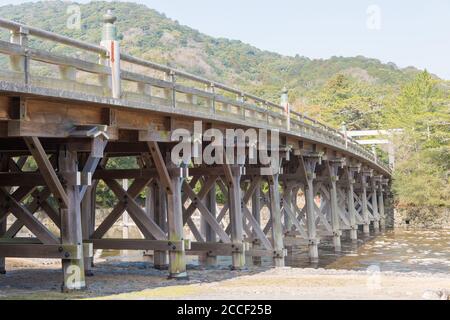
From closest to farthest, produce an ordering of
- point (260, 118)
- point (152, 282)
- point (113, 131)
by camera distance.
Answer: point (113, 131), point (152, 282), point (260, 118)

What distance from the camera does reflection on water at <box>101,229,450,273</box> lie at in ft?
63.8

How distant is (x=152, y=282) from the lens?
1138cm

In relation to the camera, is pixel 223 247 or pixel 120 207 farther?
pixel 223 247

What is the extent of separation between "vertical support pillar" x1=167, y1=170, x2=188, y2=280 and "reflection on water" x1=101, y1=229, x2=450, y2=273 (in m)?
4.02

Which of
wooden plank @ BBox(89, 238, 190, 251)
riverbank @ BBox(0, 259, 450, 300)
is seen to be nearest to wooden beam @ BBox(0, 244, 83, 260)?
riverbank @ BBox(0, 259, 450, 300)

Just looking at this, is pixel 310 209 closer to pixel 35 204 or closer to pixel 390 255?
pixel 390 255

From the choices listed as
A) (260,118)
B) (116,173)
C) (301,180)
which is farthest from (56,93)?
(301,180)

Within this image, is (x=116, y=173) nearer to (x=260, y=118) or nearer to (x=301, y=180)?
(x=260, y=118)

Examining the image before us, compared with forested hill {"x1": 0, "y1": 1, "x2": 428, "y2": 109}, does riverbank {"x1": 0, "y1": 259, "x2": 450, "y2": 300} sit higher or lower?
lower

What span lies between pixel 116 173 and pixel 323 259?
10.1 m

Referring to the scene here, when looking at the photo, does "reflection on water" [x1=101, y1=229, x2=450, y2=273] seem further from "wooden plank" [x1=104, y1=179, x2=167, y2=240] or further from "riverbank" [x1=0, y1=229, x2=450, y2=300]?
"wooden plank" [x1=104, y1=179, x2=167, y2=240]

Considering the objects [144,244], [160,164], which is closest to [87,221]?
[144,244]

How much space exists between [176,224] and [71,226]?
3.01m

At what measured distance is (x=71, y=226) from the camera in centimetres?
900
